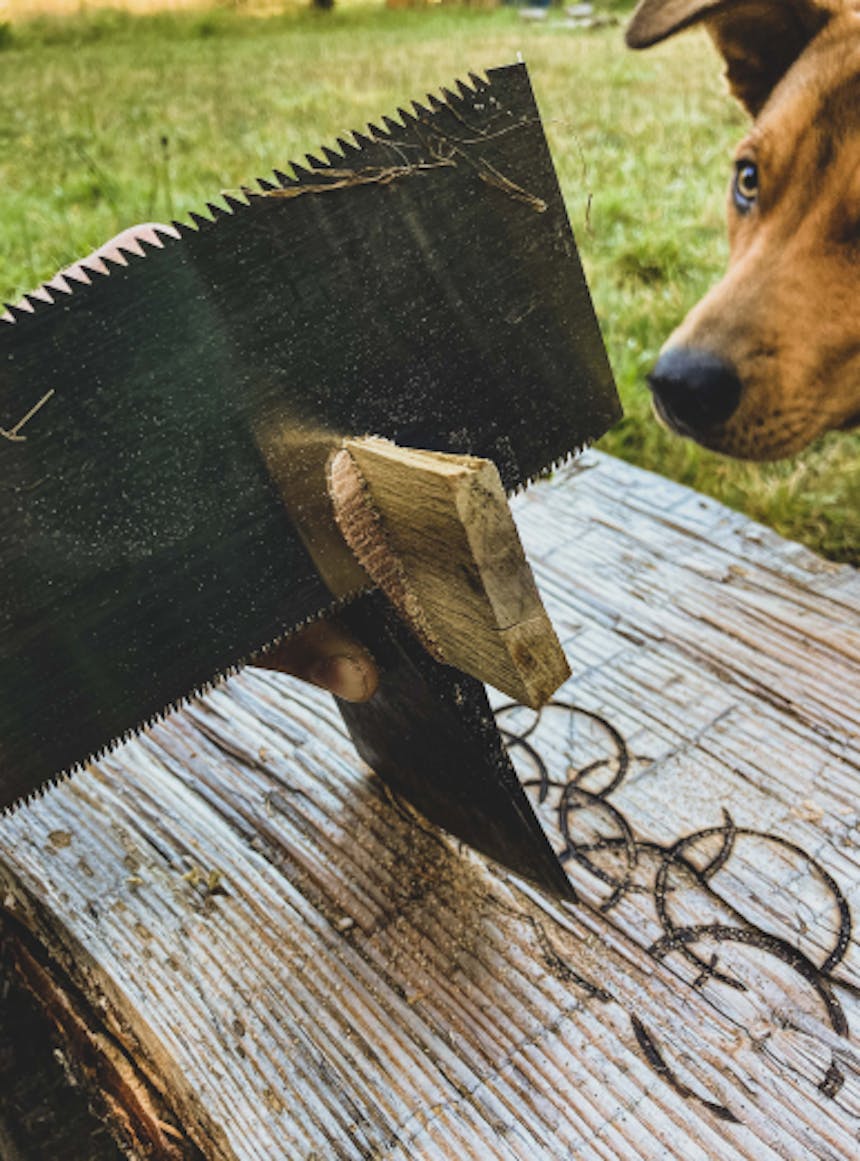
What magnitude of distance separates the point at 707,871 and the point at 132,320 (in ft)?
4.01

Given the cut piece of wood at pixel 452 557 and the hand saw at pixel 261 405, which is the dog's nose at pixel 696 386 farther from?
the cut piece of wood at pixel 452 557

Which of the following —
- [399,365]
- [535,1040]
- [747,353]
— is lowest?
[535,1040]

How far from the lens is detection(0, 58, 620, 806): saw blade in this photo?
Result: 1276 mm

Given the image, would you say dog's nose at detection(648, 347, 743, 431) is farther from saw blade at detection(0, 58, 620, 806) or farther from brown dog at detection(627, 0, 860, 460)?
saw blade at detection(0, 58, 620, 806)

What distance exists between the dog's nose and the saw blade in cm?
81

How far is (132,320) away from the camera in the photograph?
4.20 ft

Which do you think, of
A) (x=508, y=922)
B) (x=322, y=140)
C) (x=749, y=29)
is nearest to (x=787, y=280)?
(x=749, y=29)

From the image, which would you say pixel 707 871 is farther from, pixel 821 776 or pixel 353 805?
pixel 353 805

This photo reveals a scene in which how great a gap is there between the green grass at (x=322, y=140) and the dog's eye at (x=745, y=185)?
0.36 meters

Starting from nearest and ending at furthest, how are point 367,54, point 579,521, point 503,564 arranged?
1. point 503,564
2. point 579,521
3. point 367,54

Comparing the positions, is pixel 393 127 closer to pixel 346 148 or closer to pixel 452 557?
pixel 346 148

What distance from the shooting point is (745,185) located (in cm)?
245

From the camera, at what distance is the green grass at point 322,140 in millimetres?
3166

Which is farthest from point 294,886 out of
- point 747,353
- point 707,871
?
point 747,353
